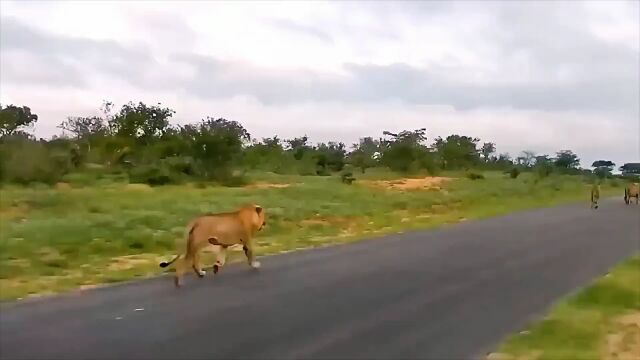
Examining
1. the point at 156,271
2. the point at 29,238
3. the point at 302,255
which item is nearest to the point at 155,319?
the point at 156,271

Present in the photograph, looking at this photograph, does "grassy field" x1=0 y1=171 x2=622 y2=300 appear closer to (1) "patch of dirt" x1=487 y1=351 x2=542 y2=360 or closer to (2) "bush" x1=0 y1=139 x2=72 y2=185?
(2) "bush" x1=0 y1=139 x2=72 y2=185

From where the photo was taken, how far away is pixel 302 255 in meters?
14.1

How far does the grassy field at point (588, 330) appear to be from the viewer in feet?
24.0

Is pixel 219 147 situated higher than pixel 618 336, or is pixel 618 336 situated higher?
pixel 219 147

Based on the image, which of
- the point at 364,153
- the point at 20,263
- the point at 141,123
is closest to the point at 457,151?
the point at 364,153

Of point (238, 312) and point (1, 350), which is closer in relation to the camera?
point (1, 350)

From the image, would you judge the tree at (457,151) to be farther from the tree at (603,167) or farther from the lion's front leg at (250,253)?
the lion's front leg at (250,253)

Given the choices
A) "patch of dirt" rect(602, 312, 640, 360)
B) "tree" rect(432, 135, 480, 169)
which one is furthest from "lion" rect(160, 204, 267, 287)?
"tree" rect(432, 135, 480, 169)

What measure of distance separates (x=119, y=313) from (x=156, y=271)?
3557 mm

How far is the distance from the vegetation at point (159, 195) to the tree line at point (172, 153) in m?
0.09

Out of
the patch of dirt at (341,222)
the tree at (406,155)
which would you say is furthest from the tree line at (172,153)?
the patch of dirt at (341,222)

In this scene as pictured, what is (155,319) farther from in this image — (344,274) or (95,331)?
(344,274)

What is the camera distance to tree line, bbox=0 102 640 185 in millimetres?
34281

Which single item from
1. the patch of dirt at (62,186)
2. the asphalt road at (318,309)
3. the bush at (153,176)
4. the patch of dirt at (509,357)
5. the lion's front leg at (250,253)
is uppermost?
the bush at (153,176)
